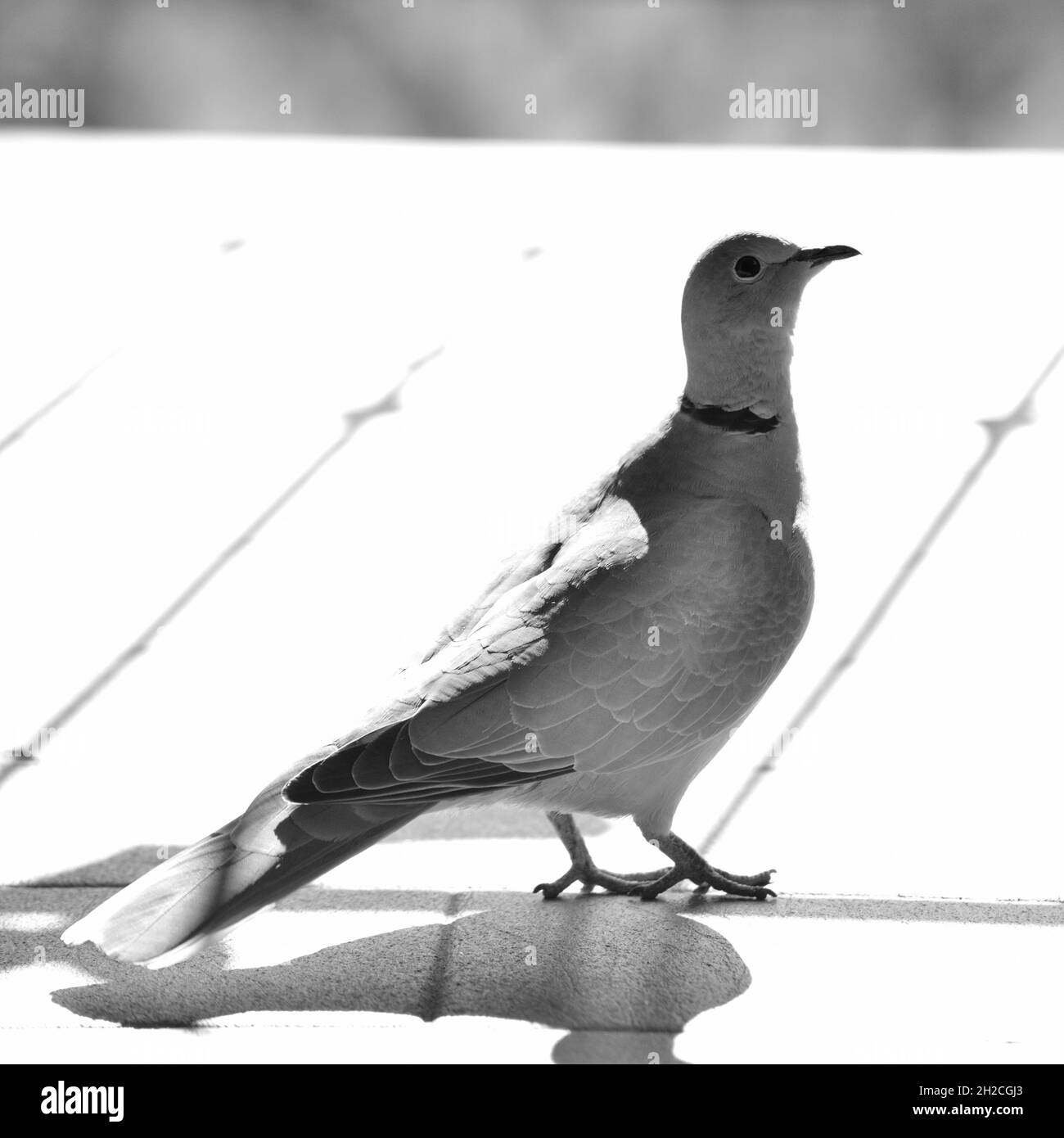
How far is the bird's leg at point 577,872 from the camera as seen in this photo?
2531mm

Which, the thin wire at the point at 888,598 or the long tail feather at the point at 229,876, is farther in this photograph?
the thin wire at the point at 888,598

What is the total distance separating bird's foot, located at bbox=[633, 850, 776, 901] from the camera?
2490mm

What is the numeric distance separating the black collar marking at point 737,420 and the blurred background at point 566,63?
575 centimetres

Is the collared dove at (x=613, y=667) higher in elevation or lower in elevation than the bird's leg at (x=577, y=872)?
higher

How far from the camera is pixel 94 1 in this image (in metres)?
8.12

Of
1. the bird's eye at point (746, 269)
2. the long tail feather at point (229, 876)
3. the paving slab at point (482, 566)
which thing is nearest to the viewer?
the long tail feather at point (229, 876)

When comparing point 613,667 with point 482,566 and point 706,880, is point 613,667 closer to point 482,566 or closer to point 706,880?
point 706,880

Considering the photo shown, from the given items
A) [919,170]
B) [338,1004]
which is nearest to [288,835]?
[338,1004]

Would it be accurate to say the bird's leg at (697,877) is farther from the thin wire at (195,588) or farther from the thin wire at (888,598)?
the thin wire at (195,588)

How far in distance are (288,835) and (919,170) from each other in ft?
16.1

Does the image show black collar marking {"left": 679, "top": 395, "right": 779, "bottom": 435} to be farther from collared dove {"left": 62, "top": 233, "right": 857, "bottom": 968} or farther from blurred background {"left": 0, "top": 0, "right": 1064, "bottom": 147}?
blurred background {"left": 0, "top": 0, "right": 1064, "bottom": 147}

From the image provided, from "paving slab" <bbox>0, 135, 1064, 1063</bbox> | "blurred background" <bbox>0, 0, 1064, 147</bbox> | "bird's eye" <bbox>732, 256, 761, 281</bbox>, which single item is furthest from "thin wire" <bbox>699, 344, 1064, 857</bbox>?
"blurred background" <bbox>0, 0, 1064, 147</bbox>

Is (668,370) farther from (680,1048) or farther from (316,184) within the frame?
(680,1048)

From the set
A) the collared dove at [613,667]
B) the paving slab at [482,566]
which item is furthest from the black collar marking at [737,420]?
the paving slab at [482,566]
